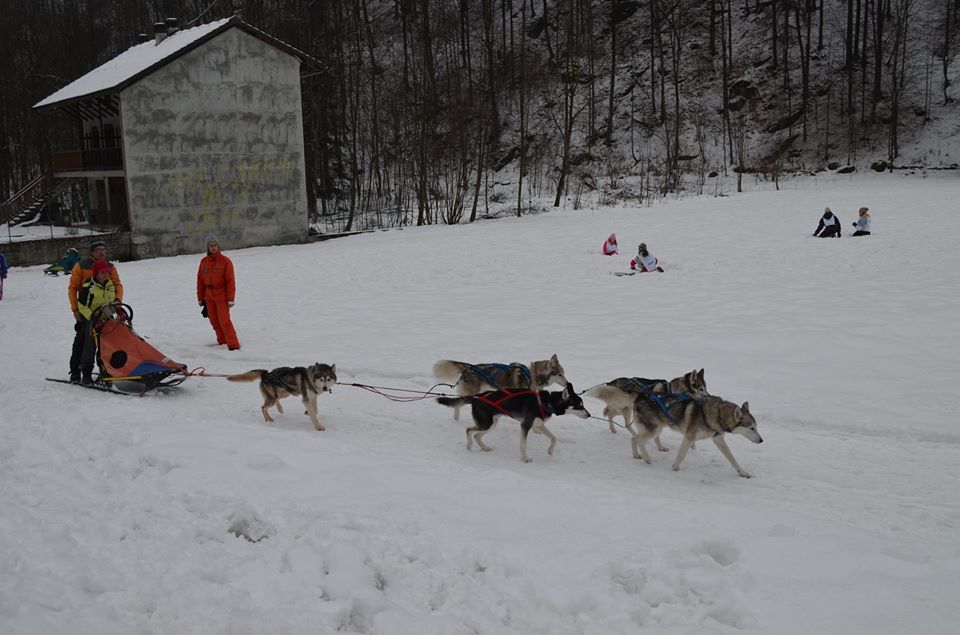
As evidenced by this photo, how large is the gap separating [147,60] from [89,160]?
5.48 meters

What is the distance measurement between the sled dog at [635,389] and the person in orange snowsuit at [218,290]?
21.4 ft

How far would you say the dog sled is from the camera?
8531 mm

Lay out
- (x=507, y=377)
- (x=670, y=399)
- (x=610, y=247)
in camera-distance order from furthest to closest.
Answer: (x=610, y=247) → (x=507, y=377) → (x=670, y=399)

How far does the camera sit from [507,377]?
25.4 feet

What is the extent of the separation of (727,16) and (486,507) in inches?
2164

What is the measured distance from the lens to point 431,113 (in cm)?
3584

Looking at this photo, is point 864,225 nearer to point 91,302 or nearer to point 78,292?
point 91,302

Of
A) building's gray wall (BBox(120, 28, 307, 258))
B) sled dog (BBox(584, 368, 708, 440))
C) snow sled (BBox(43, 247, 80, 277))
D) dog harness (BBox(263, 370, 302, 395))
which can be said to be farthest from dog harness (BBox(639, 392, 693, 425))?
building's gray wall (BBox(120, 28, 307, 258))

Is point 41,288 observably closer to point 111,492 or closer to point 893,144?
point 111,492

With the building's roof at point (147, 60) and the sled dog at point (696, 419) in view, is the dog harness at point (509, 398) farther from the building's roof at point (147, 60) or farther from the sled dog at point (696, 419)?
the building's roof at point (147, 60)

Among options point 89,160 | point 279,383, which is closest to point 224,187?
point 89,160

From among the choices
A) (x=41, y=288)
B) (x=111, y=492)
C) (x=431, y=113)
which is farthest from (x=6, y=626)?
(x=431, y=113)

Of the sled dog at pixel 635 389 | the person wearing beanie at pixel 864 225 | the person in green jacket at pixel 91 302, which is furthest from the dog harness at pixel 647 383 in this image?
the person wearing beanie at pixel 864 225

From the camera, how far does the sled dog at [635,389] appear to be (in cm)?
708
